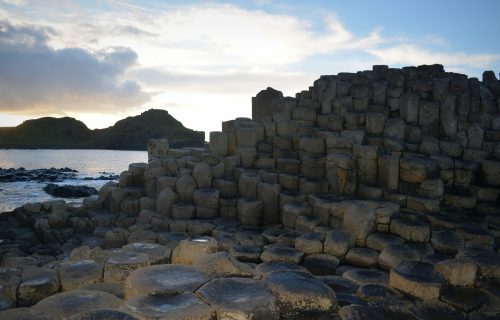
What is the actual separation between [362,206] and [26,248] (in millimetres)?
14267

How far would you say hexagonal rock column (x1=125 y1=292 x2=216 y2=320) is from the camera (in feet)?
14.0

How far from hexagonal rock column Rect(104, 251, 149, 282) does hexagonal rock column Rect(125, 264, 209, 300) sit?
50cm

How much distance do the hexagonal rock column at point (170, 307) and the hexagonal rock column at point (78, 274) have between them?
1398 mm

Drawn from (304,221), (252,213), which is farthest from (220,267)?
(252,213)

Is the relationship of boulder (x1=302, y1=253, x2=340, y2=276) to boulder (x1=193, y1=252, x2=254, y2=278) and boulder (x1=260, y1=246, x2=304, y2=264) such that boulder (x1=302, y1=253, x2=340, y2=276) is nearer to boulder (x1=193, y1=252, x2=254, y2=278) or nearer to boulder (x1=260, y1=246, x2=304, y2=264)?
boulder (x1=260, y1=246, x2=304, y2=264)

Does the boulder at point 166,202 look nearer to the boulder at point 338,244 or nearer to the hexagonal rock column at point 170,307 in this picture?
the boulder at point 338,244

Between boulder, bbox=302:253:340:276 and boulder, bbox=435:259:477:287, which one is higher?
boulder, bbox=435:259:477:287

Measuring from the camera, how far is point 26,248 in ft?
51.1

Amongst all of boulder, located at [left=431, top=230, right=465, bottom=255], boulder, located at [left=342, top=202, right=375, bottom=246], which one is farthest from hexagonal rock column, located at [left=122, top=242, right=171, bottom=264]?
boulder, located at [left=431, top=230, right=465, bottom=255]

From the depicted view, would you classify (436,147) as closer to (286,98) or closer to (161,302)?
(286,98)

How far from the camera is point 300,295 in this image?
17.5ft

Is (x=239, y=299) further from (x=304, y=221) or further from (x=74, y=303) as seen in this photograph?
(x=304, y=221)

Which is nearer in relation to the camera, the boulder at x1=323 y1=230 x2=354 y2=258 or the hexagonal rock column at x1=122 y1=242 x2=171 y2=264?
the hexagonal rock column at x1=122 y1=242 x2=171 y2=264

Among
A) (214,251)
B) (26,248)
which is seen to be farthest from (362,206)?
(26,248)
